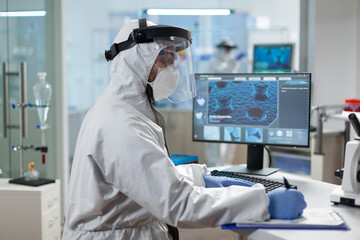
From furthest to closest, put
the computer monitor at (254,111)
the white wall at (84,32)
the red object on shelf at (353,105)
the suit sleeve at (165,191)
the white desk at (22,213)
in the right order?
1. the white wall at (84,32)
2. the white desk at (22,213)
3. the computer monitor at (254,111)
4. the red object on shelf at (353,105)
5. the suit sleeve at (165,191)

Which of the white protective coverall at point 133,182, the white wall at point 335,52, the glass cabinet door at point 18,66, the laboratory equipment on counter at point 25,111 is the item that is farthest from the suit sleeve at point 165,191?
the white wall at point 335,52

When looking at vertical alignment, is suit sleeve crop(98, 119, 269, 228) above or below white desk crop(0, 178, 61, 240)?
above

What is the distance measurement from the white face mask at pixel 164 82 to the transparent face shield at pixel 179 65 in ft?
0.04

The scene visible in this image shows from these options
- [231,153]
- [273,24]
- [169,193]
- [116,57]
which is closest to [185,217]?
[169,193]

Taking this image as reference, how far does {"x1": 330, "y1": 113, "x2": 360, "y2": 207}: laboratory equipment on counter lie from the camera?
1521 millimetres

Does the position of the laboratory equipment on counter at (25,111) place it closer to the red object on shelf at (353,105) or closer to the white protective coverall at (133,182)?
the white protective coverall at (133,182)

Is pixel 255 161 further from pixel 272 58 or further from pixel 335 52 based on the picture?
pixel 335 52

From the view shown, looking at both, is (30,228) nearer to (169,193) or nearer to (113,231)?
(113,231)

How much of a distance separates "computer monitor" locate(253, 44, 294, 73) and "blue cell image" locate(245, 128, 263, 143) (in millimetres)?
2240

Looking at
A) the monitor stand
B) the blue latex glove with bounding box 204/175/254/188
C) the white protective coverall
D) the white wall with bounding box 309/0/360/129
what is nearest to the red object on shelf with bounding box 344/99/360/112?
the monitor stand

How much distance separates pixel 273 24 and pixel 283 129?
416 centimetres

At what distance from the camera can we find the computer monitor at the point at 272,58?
4.21 m

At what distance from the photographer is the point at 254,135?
6.88 feet

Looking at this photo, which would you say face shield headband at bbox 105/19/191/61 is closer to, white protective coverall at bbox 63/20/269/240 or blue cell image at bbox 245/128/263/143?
white protective coverall at bbox 63/20/269/240
